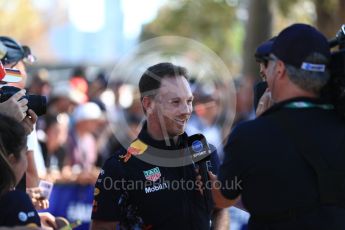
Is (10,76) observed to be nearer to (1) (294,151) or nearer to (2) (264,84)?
(2) (264,84)

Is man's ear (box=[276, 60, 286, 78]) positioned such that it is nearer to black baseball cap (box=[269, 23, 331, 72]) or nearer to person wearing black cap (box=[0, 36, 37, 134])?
black baseball cap (box=[269, 23, 331, 72])

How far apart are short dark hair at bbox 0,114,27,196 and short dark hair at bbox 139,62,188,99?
1.44 metres

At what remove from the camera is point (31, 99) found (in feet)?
14.7

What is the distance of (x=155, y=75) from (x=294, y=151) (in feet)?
4.61

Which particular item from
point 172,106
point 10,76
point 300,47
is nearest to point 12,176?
point 10,76

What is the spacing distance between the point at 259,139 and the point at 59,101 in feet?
24.2

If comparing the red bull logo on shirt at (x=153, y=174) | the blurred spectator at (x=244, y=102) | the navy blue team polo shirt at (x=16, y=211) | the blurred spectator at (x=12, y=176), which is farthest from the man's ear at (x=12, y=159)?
the blurred spectator at (x=244, y=102)

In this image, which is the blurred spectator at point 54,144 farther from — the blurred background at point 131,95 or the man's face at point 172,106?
the man's face at point 172,106

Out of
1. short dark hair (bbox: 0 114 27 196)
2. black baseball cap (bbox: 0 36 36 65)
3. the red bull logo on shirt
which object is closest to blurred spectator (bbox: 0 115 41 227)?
short dark hair (bbox: 0 114 27 196)

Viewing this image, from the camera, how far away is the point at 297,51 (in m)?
3.98

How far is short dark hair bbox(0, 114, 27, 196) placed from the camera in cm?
368

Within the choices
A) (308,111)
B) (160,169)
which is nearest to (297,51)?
(308,111)

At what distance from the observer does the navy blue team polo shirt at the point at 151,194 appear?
15.4ft

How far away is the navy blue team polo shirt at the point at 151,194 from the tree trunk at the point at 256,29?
13145mm
